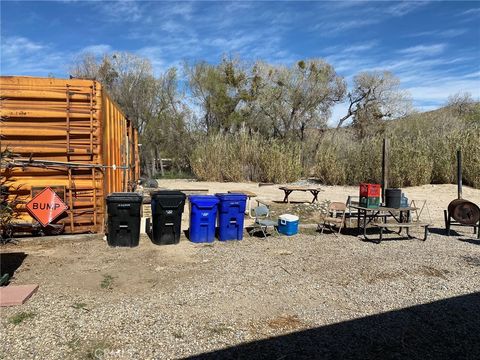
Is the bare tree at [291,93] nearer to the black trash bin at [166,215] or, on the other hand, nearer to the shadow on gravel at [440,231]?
the shadow on gravel at [440,231]

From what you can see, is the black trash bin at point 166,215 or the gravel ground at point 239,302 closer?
the gravel ground at point 239,302

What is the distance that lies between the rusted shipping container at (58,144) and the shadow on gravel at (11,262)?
116 cm

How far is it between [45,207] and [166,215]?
2235 millimetres

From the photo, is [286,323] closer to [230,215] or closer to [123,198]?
[230,215]

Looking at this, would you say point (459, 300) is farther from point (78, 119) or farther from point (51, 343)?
point (78, 119)

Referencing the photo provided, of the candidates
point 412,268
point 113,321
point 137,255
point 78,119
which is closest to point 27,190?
point 78,119

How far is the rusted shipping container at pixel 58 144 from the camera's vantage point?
25.7 feet

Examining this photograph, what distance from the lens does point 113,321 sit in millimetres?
4379

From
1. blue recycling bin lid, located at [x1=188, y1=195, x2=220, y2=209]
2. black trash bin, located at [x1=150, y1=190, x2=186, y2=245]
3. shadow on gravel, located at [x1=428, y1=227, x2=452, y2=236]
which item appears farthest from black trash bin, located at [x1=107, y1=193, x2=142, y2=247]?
shadow on gravel, located at [x1=428, y1=227, x2=452, y2=236]

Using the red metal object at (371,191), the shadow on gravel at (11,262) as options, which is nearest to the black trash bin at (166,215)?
the shadow on gravel at (11,262)

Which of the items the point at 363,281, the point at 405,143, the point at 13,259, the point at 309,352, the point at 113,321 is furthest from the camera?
the point at 405,143

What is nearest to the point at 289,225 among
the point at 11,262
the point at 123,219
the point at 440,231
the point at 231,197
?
the point at 231,197

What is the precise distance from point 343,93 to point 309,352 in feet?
111

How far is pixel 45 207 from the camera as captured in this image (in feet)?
25.3
